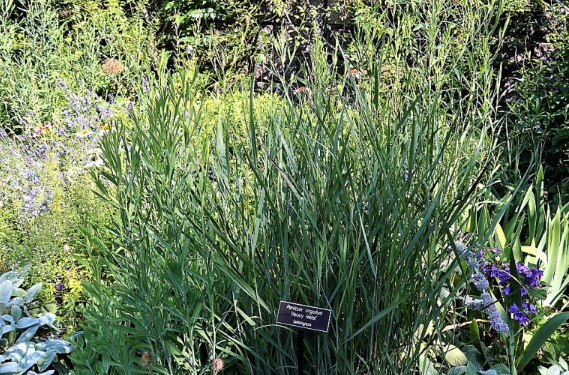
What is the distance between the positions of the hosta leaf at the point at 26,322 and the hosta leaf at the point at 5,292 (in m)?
0.13

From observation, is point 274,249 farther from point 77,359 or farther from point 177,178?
point 77,359

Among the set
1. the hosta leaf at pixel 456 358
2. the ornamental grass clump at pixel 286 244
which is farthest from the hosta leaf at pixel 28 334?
the hosta leaf at pixel 456 358

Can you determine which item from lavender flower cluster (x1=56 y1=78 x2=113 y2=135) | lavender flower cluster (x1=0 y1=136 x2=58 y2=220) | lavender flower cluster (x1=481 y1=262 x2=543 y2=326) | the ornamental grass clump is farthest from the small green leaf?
lavender flower cluster (x1=56 y1=78 x2=113 y2=135)

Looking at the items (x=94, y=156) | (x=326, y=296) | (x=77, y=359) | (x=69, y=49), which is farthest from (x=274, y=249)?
(x=69, y=49)

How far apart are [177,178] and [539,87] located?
2529 mm

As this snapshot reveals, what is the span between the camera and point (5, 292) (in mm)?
2428

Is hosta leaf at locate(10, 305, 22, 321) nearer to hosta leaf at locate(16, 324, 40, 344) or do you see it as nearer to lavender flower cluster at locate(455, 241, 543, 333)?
hosta leaf at locate(16, 324, 40, 344)

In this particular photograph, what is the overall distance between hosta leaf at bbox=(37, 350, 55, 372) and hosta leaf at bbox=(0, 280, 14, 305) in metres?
0.40

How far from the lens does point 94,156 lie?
2.98 m

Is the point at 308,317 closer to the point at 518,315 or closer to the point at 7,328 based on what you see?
the point at 518,315

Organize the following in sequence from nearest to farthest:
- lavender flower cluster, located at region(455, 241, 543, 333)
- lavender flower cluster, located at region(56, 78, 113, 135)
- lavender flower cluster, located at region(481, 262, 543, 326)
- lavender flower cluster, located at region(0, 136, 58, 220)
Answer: lavender flower cluster, located at region(455, 241, 543, 333), lavender flower cluster, located at region(481, 262, 543, 326), lavender flower cluster, located at region(0, 136, 58, 220), lavender flower cluster, located at region(56, 78, 113, 135)

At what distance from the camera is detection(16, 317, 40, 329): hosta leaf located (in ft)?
7.63

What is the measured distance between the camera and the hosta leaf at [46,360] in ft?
7.03

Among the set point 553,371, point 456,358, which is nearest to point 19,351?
point 456,358
